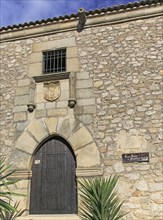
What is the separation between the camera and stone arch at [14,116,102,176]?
19.6 ft

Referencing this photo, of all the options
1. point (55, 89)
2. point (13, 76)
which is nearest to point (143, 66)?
point (55, 89)

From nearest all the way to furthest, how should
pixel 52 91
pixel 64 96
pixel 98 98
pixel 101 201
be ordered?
pixel 101 201, pixel 98 98, pixel 64 96, pixel 52 91

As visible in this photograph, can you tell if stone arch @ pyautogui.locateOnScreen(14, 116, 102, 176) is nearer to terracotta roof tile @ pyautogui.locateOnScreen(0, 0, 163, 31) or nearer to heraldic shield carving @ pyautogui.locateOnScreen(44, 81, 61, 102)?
heraldic shield carving @ pyautogui.locateOnScreen(44, 81, 61, 102)

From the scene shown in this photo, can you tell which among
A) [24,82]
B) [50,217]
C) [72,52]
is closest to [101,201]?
[50,217]

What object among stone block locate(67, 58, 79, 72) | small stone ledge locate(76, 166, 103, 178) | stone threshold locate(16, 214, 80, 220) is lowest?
stone threshold locate(16, 214, 80, 220)

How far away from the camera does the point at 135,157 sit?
579 cm

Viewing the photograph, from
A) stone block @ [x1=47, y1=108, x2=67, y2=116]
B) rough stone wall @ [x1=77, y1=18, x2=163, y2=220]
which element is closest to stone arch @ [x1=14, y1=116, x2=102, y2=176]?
stone block @ [x1=47, y1=108, x2=67, y2=116]

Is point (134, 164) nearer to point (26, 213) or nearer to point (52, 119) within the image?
point (52, 119)

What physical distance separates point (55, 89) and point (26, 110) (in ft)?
2.85

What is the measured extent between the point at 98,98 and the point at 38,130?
158 cm

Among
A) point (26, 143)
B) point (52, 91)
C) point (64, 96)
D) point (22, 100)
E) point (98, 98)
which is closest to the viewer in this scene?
point (98, 98)

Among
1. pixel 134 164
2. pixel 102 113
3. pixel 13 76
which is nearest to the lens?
pixel 134 164

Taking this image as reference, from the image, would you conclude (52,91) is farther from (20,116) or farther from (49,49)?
(49,49)

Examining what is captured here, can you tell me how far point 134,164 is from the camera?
5.77 m
